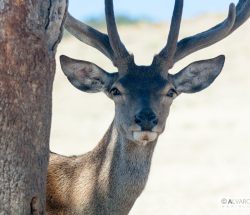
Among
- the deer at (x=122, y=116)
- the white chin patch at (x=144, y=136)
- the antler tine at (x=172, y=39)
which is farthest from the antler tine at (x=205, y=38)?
the white chin patch at (x=144, y=136)

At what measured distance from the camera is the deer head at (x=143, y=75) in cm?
930

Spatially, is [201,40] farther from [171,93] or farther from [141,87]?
[141,87]

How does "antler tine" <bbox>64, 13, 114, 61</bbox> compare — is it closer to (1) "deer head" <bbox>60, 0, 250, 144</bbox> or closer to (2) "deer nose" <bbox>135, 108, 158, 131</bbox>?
(1) "deer head" <bbox>60, 0, 250, 144</bbox>

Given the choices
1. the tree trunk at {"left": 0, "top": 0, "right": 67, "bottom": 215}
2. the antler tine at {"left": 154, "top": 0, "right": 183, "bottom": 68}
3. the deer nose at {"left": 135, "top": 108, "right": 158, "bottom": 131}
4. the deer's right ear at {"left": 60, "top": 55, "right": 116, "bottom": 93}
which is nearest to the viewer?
the tree trunk at {"left": 0, "top": 0, "right": 67, "bottom": 215}

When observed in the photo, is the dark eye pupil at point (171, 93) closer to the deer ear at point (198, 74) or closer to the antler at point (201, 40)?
the antler at point (201, 40)

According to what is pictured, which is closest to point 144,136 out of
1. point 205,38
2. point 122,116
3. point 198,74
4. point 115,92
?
point 122,116

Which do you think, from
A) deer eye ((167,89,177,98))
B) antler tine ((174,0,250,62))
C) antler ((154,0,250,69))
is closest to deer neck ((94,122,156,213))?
deer eye ((167,89,177,98))

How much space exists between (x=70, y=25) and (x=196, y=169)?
8.18 m

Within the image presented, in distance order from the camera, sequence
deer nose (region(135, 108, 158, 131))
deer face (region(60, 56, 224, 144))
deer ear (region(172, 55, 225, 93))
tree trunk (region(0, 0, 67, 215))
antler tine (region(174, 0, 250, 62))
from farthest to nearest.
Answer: deer ear (region(172, 55, 225, 93)) < antler tine (region(174, 0, 250, 62)) < deer face (region(60, 56, 224, 144)) < deer nose (region(135, 108, 158, 131)) < tree trunk (region(0, 0, 67, 215))

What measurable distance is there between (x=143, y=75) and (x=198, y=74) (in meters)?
0.90

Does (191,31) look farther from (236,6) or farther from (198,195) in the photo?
(236,6)

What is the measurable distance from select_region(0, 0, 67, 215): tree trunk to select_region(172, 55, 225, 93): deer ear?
82.0 inches

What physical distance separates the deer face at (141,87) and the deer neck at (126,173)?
0.16 m

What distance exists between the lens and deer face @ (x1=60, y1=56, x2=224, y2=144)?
9.19 meters
